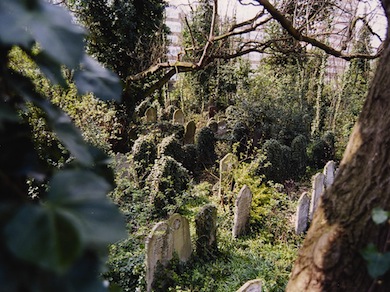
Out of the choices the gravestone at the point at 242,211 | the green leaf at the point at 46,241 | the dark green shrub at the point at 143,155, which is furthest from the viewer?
the dark green shrub at the point at 143,155

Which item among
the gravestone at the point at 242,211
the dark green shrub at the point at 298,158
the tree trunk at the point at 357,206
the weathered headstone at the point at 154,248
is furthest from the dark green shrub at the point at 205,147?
the tree trunk at the point at 357,206

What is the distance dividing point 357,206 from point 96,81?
611mm

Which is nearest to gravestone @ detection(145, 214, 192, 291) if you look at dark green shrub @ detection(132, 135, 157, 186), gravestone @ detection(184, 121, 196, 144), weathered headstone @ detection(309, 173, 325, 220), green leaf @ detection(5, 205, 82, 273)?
dark green shrub @ detection(132, 135, 157, 186)

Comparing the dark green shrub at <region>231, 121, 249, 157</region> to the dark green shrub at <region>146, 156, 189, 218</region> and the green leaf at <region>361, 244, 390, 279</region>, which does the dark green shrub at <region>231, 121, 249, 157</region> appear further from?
the green leaf at <region>361, 244, 390, 279</region>

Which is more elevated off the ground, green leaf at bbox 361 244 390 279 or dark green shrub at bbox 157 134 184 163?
dark green shrub at bbox 157 134 184 163

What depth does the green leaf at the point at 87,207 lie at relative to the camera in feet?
0.76

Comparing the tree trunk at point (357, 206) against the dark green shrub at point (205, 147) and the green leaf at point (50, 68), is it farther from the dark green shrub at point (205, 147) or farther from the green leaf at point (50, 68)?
the dark green shrub at point (205, 147)

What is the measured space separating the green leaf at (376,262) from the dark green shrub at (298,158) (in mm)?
5844

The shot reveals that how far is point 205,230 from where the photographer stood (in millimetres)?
3520

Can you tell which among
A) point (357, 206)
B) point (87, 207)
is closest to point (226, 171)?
point (357, 206)

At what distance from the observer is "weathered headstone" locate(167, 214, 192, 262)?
123 inches

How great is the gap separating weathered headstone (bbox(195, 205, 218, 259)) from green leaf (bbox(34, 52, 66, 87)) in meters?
3.31

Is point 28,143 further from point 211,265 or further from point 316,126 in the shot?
point 316,126

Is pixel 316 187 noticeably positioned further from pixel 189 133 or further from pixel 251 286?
pixel 189 133
